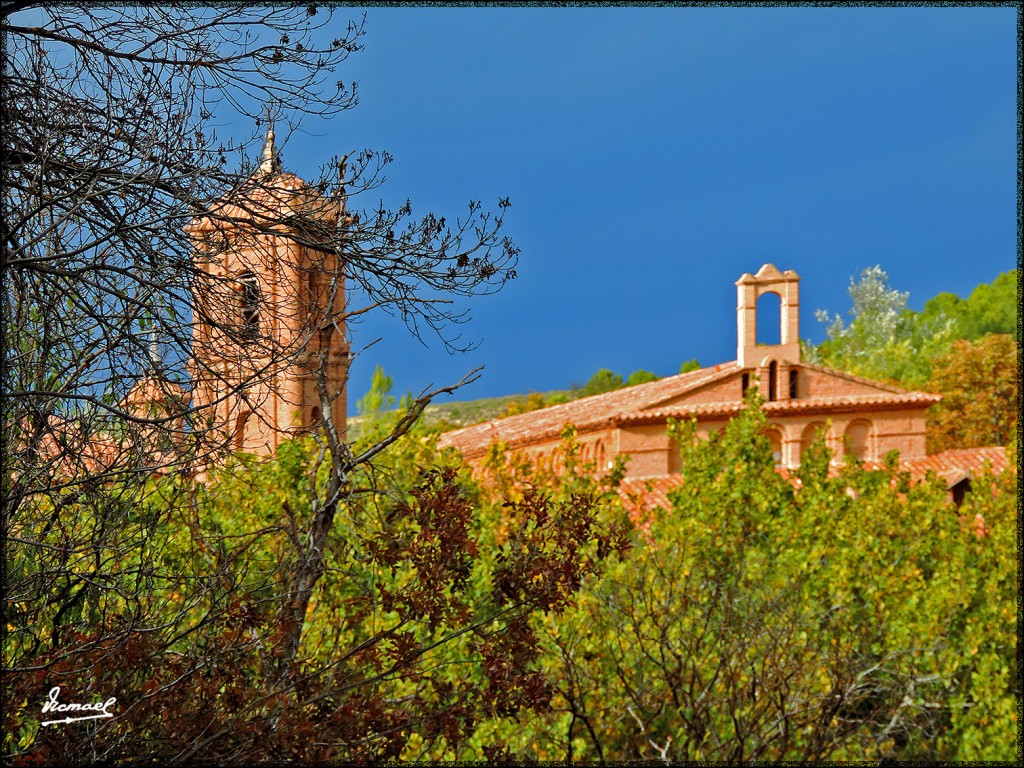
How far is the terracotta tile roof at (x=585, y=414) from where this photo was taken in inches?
919

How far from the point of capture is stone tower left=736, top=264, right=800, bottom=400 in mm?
26984

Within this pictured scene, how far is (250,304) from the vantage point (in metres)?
4.47

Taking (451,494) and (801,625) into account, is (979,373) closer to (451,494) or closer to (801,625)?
(801,625)

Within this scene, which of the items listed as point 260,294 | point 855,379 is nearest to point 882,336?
point 855,379

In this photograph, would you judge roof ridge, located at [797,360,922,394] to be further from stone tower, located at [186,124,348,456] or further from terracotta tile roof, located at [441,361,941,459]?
stone tower, located at [186,124,348,456]

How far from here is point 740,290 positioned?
27.2 m

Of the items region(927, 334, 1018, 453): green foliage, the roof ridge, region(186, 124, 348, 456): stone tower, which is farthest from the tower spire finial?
region(927, 334, 1018, 453): green foliage

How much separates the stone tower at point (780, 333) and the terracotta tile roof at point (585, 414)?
0.68m

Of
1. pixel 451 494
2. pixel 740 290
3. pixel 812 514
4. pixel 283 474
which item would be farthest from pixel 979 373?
pixel 451 494

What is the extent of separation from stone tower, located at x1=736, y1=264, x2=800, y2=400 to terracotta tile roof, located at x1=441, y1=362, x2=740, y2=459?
26.8 inches

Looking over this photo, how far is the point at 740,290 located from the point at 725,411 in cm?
349

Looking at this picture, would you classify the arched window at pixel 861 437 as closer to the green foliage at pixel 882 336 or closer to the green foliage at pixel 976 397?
the green foliage at pixel 976 397

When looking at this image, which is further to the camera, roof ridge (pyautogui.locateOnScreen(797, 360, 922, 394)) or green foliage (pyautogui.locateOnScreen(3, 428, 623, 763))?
roof ridge (pyautogui.locateOnScreen(797, 360, 922, 394))
